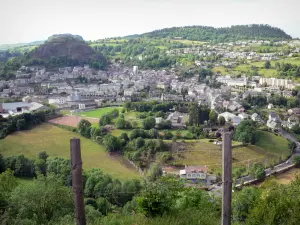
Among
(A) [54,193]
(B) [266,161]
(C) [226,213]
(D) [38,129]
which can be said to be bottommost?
(B) [266,161]

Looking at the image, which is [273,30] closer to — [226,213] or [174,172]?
[174,172]

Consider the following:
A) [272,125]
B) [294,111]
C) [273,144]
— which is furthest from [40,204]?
[294,111]

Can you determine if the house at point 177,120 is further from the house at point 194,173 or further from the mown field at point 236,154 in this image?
the house at point 194,173

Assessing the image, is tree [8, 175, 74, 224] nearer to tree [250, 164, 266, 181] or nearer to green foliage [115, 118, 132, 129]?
tree [250, 164, 266, 181]

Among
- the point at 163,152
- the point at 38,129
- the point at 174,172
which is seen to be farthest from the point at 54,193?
the point at 38,129

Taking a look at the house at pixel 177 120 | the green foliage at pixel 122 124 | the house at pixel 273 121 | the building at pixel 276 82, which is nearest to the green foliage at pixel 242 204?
the green foliage at pixel 122 124

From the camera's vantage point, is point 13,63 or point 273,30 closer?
point 13,63
